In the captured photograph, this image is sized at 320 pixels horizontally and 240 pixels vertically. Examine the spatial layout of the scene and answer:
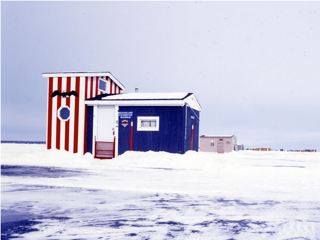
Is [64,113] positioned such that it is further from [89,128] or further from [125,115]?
[125,115]

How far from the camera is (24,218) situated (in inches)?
176

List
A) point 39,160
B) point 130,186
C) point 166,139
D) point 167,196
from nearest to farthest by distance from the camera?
point 167,196 → point 130,186 → point 39,160 → point 166,139

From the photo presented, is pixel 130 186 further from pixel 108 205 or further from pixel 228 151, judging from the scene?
pixel 228 151

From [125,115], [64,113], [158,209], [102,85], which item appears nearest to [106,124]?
[125,115]

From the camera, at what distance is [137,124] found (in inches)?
663

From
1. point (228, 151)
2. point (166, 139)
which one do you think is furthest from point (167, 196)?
point (228, 151)

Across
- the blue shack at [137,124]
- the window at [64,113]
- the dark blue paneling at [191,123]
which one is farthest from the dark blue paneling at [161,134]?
the window at [64,113]

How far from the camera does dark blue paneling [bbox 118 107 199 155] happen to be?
53.4ft

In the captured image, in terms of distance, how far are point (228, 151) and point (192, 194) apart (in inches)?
1239

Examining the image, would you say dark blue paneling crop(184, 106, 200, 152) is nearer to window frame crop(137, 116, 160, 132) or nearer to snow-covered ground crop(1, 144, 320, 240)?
window frame crop(137, 116, 160, 132)

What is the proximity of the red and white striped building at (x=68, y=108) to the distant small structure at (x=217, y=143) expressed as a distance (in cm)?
2208

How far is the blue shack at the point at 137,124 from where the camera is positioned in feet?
53.7

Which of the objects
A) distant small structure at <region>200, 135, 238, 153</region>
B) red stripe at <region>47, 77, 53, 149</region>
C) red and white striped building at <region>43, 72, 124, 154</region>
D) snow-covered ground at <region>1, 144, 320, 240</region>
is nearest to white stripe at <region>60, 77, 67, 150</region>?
red and white striped building at <region>43, 72, 124, 154</region>

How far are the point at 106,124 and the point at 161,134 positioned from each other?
3.47m
